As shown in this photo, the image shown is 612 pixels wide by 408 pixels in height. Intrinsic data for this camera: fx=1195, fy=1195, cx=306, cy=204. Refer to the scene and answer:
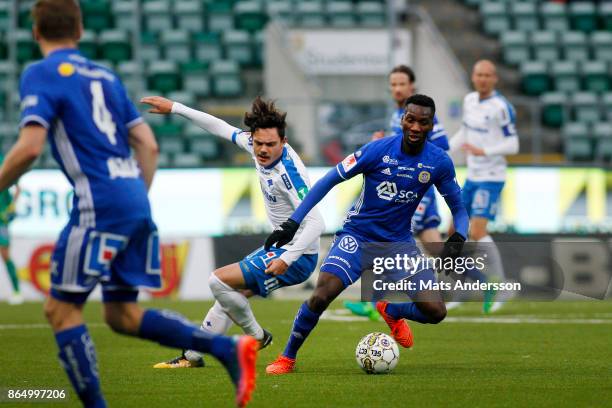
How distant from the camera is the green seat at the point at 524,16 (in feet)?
82.4

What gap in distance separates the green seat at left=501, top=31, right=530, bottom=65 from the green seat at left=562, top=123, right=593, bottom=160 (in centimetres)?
361

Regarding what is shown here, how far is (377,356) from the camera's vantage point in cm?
862

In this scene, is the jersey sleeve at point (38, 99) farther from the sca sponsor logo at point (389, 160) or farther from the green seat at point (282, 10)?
the green seat at point (282, 10)

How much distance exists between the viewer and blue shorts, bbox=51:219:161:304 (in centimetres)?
575

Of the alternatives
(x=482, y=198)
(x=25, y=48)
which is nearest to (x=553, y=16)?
(x=25, y=48)

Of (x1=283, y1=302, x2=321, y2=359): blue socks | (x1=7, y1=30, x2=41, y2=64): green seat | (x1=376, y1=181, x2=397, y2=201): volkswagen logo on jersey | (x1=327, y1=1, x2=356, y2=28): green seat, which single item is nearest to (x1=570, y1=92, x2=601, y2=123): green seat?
(x1=327, y1=1, x2=356, y2=28): green seat

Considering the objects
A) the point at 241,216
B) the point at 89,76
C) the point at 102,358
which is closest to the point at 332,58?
the point at 241,216

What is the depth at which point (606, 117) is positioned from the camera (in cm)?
2184

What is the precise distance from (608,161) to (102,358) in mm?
13453

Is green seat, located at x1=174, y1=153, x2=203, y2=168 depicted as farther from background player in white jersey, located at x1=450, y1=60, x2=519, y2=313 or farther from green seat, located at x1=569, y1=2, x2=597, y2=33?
green seat, located at x1=569, y1=2, x2=597, y2=33

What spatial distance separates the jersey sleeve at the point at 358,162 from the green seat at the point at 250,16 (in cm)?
1526

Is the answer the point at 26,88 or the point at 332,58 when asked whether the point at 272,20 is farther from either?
the point at 26,88

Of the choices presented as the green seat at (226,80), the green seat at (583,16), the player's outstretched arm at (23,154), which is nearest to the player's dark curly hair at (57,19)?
the player's outstretched arm at (23,154)

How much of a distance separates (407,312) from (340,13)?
605 inches
